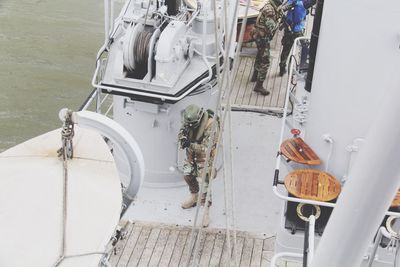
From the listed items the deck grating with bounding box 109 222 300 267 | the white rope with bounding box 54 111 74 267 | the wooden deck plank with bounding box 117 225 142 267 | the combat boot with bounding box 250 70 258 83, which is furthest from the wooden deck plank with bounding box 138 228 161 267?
the combat boot with bounding box 250 70 258 83

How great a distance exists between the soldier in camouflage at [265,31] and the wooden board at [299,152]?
3008 millimetres

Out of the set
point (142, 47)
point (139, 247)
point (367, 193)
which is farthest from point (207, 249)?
point (367, 193)

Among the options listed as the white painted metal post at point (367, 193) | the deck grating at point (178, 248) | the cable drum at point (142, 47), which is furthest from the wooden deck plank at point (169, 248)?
the white painted metal post at point (367, 193)

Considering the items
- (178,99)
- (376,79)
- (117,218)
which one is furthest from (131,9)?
(117,218)

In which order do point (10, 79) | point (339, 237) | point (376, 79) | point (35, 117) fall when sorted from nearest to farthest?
point (339, 237)
point (376, 79)
point (35, 117)
point (10, 79)

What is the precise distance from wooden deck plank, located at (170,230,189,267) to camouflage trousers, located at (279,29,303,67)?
3344 mm

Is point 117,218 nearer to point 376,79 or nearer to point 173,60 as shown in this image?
point 376,79

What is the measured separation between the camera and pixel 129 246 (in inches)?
197

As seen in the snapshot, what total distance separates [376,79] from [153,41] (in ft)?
7.37

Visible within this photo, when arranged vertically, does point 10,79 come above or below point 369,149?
below

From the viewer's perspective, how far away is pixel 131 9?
581 cm

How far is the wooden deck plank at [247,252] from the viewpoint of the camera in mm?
4871

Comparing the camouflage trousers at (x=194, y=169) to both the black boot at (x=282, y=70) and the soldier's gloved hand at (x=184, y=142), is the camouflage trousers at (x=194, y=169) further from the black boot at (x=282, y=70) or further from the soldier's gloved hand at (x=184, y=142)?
the black boot at (x=282, y=70)

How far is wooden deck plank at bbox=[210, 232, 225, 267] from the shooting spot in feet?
16.0
